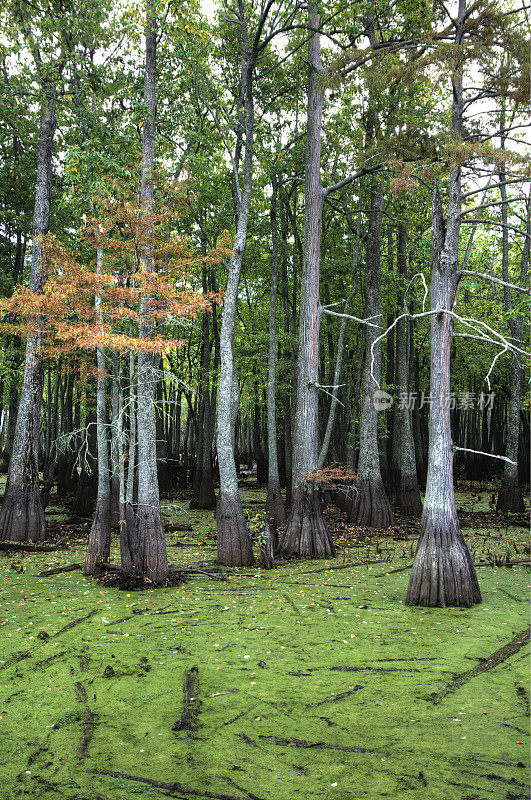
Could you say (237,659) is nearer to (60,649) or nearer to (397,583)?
(60,649)

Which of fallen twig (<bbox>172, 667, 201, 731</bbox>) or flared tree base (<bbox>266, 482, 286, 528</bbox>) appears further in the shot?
flared tree base (<bbox>266, 482, 286, 528</bbox>)

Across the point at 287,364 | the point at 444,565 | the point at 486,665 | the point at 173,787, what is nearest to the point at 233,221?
the point at 287,364

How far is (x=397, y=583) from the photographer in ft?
24.3

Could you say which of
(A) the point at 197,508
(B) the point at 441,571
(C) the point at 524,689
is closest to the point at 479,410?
(A) the point at 197,508

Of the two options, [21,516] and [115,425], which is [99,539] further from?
[21,516]

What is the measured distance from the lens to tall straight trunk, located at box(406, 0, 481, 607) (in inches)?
238

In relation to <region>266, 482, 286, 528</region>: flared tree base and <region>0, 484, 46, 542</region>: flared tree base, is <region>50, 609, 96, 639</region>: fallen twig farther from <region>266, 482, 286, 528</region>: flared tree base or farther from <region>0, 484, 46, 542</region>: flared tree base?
<region>266, 482, 286, 528</region>: flared tree base

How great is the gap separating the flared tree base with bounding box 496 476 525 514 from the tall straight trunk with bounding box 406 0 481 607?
326 inches

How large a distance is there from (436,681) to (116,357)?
6.17 m

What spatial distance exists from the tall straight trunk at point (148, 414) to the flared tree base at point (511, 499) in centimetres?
981

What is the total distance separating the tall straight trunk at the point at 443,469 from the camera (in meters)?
Answer: 6.05

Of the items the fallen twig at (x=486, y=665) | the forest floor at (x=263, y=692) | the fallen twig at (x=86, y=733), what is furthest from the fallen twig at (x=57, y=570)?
the fallen twig at (x=486, y=665)

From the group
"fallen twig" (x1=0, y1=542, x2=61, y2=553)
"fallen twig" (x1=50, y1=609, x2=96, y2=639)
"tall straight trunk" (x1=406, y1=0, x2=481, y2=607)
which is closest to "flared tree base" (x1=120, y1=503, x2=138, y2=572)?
"fallen twig" (x1=50, y1=609, x2=96, y2=639)

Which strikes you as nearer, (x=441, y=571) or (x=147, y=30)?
(x=441, y=571)
